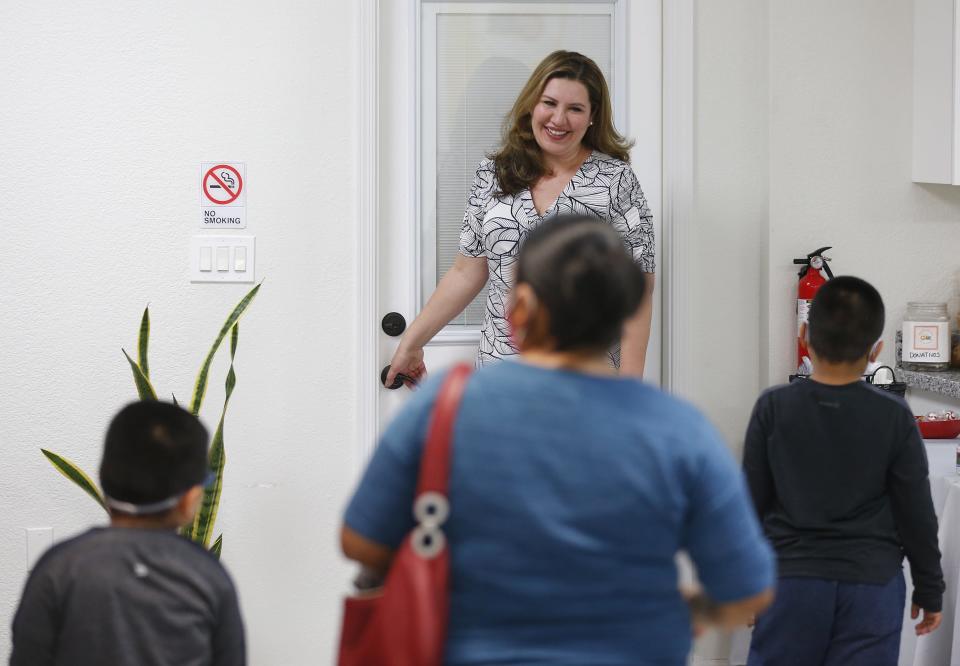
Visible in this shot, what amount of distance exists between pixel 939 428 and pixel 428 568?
191cm

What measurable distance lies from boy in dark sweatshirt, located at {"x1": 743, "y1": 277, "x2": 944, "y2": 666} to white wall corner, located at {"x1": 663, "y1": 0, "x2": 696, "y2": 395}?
1012 millimetres

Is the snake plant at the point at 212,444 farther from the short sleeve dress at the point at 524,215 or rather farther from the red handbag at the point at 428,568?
the red handbag at the point at 428,568

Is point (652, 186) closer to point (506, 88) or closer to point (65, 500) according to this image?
Result: point (506, 88)

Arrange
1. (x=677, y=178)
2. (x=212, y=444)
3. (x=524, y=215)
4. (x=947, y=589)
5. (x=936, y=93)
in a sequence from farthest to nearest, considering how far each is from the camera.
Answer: (x=677, y=178) < (x=936, y=93) < (x=212, y=444) < (x=524, y=215) < (x=947, y=589)

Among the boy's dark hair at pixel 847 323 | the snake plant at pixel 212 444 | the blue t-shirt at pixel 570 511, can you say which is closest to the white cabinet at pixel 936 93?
the boy's dark hair at pixel 847 323

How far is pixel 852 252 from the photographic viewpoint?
2848mm

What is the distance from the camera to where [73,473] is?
2.55 meters

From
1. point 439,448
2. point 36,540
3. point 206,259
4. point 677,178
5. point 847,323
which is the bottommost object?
point 36,540

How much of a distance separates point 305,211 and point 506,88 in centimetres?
65

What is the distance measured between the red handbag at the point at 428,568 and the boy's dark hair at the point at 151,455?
45 centimetres

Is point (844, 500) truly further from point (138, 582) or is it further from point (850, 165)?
point (850, 165)

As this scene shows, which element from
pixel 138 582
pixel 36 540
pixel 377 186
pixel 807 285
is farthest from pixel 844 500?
pixel 36 540

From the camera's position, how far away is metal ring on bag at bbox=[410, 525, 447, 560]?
1128 millimetres

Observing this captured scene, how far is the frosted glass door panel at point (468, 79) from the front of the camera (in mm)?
2889
